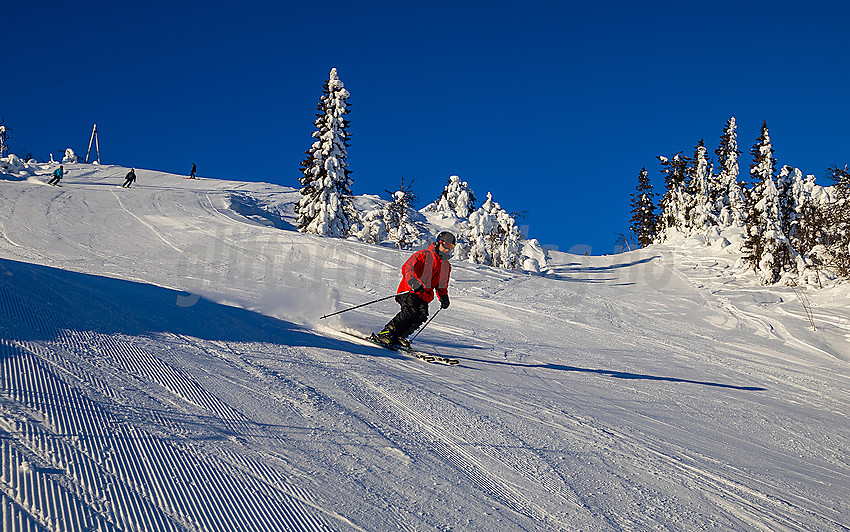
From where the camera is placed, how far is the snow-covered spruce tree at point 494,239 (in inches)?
1575

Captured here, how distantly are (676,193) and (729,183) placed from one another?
4.78m

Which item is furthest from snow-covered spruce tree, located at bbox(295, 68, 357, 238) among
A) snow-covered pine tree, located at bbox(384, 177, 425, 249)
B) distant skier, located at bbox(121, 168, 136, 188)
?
distant skier, located at bbox(121, 168, 136, 188)

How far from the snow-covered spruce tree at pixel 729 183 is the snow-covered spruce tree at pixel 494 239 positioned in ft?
62.8

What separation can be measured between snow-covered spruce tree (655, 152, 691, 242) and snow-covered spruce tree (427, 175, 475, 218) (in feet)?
89.9

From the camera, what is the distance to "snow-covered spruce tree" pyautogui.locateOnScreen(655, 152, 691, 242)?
4797 centimetres

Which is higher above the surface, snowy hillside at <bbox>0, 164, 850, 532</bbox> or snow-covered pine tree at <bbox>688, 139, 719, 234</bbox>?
snow-covered pine tree at <bbox>688, 139, 719, 234</bbox>

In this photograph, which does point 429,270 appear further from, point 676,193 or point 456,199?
point 456,199

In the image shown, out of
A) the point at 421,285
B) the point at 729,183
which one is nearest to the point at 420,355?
the point at 421,285

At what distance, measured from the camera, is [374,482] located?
3.20 meters

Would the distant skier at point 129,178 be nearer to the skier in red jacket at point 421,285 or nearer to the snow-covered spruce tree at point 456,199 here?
the skier in red jacket at point 421,285

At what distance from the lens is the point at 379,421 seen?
169 inches

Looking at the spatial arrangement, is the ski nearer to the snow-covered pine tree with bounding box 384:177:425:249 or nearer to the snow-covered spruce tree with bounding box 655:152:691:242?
the snow-covered pine tree with bounding box 384:177:425:249

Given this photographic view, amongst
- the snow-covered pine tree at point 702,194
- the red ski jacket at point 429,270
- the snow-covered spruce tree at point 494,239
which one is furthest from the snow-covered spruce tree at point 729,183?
the red ski jacket at point 429,270

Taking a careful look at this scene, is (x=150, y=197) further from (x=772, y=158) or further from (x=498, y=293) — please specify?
(x=772, y=158)
